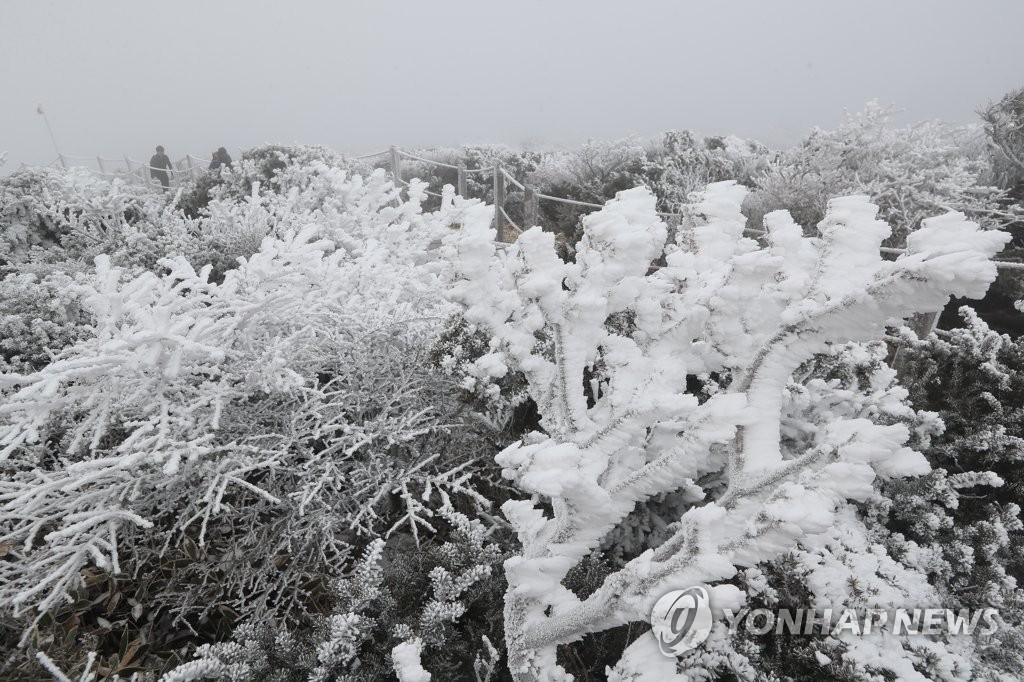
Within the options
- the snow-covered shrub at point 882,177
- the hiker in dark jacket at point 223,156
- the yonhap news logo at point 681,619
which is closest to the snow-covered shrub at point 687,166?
the snow-covered shrub at point 882,177

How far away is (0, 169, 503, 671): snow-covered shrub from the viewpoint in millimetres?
1874

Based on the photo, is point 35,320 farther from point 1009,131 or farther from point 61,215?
point 1009,131

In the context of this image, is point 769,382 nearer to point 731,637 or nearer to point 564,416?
point 564,416

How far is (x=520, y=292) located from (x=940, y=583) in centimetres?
192

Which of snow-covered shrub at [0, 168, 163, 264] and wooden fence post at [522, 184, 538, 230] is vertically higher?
snow-covered shrub at [0, 168, 163, 264]

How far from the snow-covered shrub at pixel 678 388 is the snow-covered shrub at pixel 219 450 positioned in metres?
0.42

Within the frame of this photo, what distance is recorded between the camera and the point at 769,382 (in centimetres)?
140

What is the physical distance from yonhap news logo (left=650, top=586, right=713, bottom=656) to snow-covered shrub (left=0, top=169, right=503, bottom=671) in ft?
3.41

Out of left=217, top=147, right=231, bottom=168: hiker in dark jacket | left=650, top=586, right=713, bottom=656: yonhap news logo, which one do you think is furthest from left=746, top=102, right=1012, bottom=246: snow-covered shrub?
left=217, top=147, right=231, bottom=168: hiker in dark jacket

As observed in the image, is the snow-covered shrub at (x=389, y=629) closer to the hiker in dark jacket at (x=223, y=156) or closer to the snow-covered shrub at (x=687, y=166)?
the snow-covered shrub at (x=687, y=166)

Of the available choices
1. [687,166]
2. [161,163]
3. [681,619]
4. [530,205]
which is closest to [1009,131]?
[687,166]

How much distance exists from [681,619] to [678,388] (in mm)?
523

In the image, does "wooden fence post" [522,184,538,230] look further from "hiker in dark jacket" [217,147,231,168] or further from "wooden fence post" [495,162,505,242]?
"hiker in dark jacket" [217,147,231,168]

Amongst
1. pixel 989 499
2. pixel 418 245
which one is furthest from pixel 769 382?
pixel 418 245
